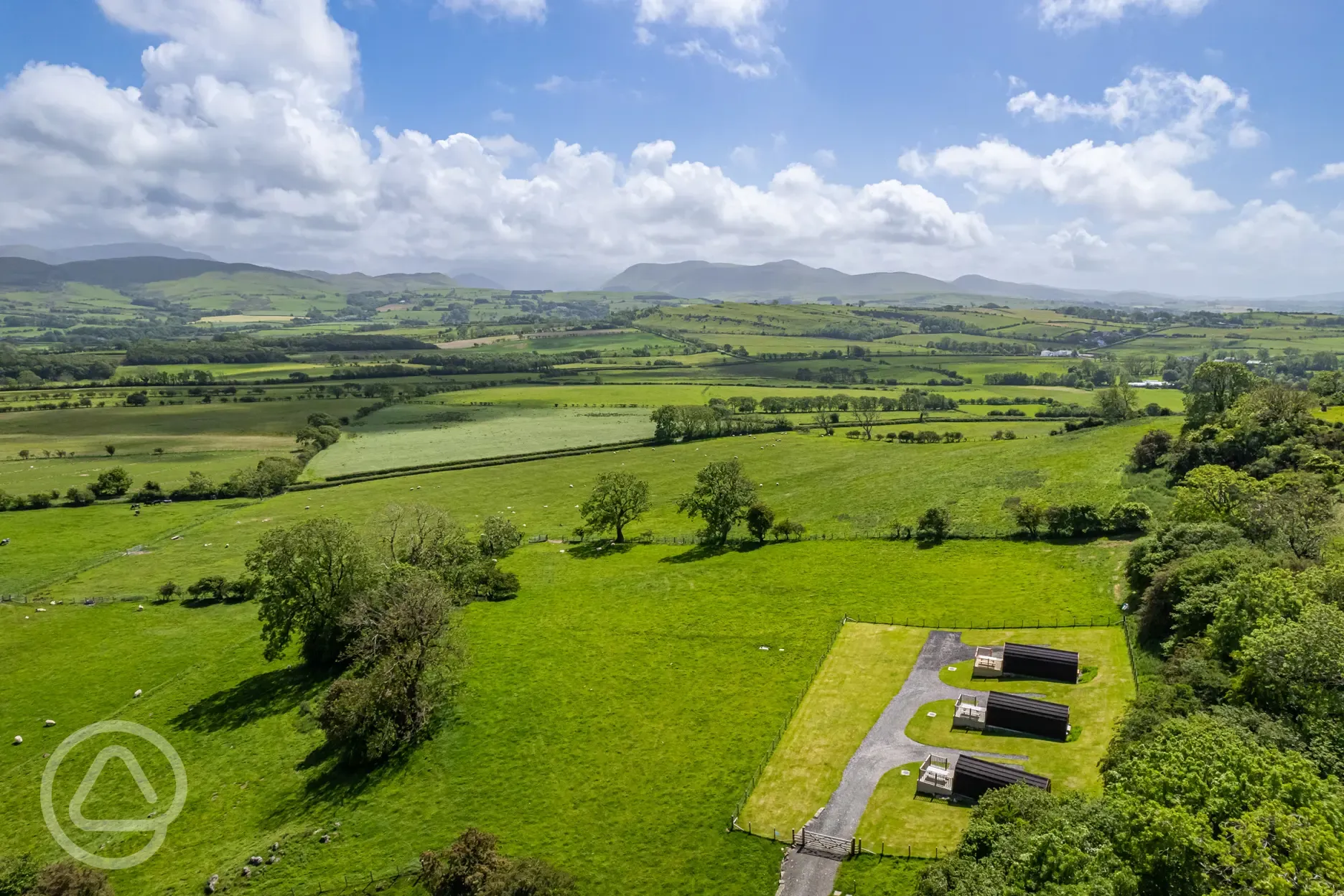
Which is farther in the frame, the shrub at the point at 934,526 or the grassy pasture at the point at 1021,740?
the shrub at the point at 934,526

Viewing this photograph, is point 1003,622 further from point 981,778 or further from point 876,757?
point 981,778

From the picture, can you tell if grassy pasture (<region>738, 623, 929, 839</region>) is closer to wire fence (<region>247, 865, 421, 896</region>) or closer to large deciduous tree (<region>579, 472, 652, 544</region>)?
wire fence (<region>247, 865, 421, 896</region>)

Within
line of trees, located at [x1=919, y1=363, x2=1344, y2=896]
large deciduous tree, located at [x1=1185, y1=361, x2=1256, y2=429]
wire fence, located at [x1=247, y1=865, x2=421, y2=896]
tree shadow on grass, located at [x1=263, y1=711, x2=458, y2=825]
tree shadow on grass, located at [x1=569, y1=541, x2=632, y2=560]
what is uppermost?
large deciduous tree, located at [x1=1185, y1=361, x2=1256, y2=429]

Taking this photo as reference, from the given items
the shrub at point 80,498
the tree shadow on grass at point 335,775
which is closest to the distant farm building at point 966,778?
the tree shadow on grass at point 335,775

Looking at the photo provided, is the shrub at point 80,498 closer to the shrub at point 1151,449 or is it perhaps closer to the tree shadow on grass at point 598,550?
the tree shadow on grass at point 598,550

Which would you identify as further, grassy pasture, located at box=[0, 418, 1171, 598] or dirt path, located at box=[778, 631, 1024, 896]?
grassy pasture, located at box=[0, 418, 1171, 598]

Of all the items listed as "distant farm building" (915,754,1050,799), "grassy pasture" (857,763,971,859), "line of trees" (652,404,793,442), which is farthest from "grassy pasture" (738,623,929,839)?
"line of trees" (652,404,793,442)
